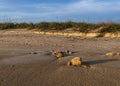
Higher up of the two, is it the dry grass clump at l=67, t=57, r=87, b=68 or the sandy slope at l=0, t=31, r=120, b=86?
the dry grass clump at l=67, t=57, r=87, b=68

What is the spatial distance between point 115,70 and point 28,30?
415 inches

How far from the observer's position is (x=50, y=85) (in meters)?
6.98

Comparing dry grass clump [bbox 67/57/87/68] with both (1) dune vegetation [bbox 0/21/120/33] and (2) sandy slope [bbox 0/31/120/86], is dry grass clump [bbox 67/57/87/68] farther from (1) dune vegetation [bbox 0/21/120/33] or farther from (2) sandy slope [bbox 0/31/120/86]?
(1) dune vegetation [bbox 0/21/120/33]

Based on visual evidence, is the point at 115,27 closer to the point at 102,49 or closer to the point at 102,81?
the point at 102,49

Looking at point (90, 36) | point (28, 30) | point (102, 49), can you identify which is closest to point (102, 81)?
point (102, 49)

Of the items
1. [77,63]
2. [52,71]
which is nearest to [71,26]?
[77,63]

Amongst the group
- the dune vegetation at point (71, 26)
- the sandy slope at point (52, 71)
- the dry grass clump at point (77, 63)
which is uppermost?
the dune vegetation at point (71, 26)

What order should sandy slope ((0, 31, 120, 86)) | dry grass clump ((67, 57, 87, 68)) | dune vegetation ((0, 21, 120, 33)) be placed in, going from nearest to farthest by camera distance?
sandy slope ((0, 31, 120, 86)) < dry grass clump ((67, 57, 87, 68)) < dune vegetation ((0, 21, 120, 33))

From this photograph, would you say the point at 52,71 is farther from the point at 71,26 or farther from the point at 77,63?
the point at 71,26

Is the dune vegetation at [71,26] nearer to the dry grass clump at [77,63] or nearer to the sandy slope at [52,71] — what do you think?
the sandy slope at [52,71]

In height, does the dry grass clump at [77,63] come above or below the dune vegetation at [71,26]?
below

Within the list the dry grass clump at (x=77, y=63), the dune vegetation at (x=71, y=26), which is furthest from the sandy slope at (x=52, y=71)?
the dune vegetation at (x=71, y=26)

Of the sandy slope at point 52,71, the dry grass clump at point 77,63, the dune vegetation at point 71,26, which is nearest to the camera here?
the sandy slope at point 52,71

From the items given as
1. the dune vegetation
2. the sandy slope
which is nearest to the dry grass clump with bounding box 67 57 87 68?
the sandy slope
